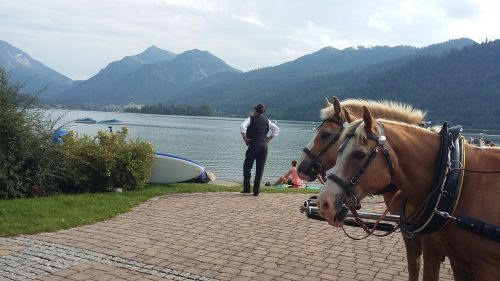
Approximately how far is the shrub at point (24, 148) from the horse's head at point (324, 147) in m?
7.25

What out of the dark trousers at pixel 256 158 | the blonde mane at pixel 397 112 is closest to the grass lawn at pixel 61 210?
the dark trousers at pixel 256 158

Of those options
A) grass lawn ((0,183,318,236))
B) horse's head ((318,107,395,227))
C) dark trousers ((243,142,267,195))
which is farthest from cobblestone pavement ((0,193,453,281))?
horse's head ((318,107,395,227))

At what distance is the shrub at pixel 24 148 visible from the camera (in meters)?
10.1

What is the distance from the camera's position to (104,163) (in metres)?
11.6

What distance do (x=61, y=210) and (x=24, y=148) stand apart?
90.4 inches

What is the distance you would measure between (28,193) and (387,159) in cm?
960

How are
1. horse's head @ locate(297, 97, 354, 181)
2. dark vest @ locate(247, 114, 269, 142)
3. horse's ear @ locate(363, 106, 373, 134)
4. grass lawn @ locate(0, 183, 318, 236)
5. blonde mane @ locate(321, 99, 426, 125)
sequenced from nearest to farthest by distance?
horse's ear @ locate(363, 106, 373, 134) < blonde mane @ locate(321, 99, 426, 125) < horse's head @ locate(297, 97, 354, 181) < grass lawn @ locate(0, 183, 318, 236) < dark vest @ locate(247, 114, 269, 142)

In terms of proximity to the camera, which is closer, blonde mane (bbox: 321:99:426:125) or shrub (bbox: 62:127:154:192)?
blonde mane (bbox: 321:99:426:125)

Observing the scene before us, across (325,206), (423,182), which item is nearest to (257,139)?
(423,182)

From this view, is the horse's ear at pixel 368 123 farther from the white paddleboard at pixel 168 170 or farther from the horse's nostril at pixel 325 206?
the white paddleboard at pixel 168 170

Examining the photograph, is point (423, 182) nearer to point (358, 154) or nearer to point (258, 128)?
point (358, 154)

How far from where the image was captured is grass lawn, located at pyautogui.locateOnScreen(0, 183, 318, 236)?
8.12 metres

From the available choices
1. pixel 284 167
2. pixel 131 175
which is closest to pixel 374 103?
pixel 131 175

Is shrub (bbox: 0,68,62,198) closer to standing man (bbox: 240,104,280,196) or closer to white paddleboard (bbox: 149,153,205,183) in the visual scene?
white paddleboard (bbox: 149,153,205,183)
